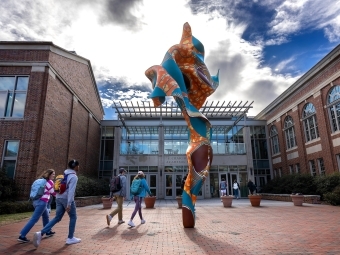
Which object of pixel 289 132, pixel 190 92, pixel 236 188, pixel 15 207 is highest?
pixel 289 132

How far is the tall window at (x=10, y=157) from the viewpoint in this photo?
45.1ft

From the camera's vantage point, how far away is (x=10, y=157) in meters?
14.0

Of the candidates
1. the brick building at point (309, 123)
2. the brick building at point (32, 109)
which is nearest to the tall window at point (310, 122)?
the brick building at point (309, 123)

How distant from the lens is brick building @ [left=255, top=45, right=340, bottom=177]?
18.1 m

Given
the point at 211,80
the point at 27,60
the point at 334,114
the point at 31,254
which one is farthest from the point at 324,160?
the point at 27,60

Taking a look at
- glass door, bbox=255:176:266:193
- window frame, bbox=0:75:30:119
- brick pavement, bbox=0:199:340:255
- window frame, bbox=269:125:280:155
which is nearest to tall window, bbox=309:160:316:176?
window frame, bbox=269:125:280:155

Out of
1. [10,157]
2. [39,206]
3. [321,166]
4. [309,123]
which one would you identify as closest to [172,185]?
[321,166]

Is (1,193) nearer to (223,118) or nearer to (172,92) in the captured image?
(172,92)

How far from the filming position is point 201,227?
25.3ft

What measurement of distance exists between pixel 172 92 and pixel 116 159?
18.0 m

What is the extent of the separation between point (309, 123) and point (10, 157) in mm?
22099

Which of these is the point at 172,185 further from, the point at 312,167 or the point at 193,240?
the point at 193,240

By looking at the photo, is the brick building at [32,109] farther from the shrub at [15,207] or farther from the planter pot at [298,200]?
the planter pot at [298,200]

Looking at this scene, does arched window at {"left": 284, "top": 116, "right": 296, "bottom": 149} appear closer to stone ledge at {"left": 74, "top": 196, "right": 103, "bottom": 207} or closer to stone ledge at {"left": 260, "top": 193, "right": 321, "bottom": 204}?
stone ledge at {"left": 260, "top": 193, "right": 321, "bottom": 204}
